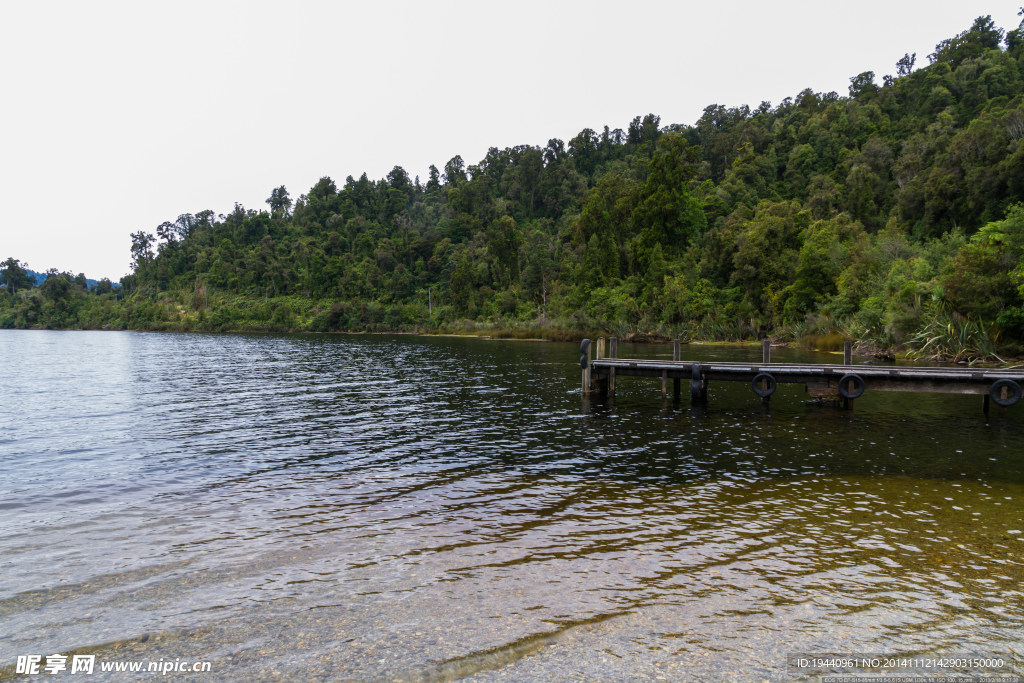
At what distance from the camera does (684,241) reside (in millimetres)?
95188

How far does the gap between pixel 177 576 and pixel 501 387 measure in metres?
23.5

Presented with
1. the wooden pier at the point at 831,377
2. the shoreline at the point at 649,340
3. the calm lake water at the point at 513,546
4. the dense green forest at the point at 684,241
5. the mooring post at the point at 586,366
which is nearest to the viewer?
the calm lake water at the point at 513,546

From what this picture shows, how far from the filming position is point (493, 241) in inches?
4584

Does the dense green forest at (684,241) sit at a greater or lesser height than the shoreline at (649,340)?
greater

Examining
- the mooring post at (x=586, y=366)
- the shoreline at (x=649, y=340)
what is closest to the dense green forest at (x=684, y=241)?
the shoreline at (x=649, y=340)

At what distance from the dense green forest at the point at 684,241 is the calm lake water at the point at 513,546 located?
2440 centimetres

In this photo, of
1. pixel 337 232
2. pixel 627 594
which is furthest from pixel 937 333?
pixel 337 232

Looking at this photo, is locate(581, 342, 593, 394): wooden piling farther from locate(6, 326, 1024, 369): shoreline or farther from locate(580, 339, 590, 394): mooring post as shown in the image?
locate(6, 326, 1024, 369): shoreline

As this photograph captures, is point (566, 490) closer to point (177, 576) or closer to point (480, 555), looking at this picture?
point (480, 555)

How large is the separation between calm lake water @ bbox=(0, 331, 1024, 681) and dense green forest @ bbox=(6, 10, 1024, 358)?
24404 mm

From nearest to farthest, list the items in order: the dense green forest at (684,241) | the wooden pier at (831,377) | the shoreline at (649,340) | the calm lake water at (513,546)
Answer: the calm lake water at (513,546), the wooden pier at (831,377), the shoreline at (649,340), the dense green forest at (684,241)

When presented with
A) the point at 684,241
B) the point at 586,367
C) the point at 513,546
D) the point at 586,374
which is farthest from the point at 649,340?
the point at 513,546

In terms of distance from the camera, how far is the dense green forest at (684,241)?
4631 centimetres

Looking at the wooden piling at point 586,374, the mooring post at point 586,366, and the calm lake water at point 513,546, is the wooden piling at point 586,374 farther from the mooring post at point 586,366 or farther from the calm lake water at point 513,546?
the calm lake water at point 513,546
